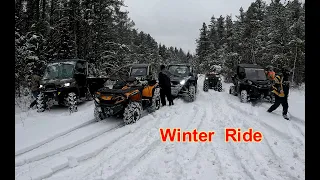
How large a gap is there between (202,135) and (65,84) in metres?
6.44

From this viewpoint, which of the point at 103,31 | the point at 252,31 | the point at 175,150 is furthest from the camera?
the point at 252,31

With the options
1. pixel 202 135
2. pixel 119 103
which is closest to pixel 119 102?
pixel 119 103

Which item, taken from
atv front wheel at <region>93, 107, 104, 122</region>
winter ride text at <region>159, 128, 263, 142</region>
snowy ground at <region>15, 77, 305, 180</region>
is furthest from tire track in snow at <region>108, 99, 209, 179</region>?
atv front wheel at <region>93, 107, 104, 122</region>

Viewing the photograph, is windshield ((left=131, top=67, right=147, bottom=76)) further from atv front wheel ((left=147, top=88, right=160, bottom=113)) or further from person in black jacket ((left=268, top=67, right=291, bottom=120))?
person in black jacket ((left=268, top=67, right=291, bottom=120))

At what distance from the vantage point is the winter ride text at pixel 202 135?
6.26 meters

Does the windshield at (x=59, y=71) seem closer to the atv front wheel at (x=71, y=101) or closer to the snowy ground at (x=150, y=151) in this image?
the atv front wheel at (x=71, y=101)

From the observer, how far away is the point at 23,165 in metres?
4.78

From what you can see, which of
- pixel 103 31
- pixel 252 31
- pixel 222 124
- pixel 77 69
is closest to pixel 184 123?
pixel 222 124

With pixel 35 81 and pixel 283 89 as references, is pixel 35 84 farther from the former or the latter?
pixel 283 89

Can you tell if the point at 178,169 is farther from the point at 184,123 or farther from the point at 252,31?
the point at 252,31

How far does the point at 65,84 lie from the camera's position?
1006 cm

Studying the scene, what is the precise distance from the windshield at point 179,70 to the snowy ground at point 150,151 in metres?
6.32

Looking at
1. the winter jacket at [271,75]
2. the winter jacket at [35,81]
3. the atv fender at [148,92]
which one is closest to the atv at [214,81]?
the winter jacket at [271,75]
